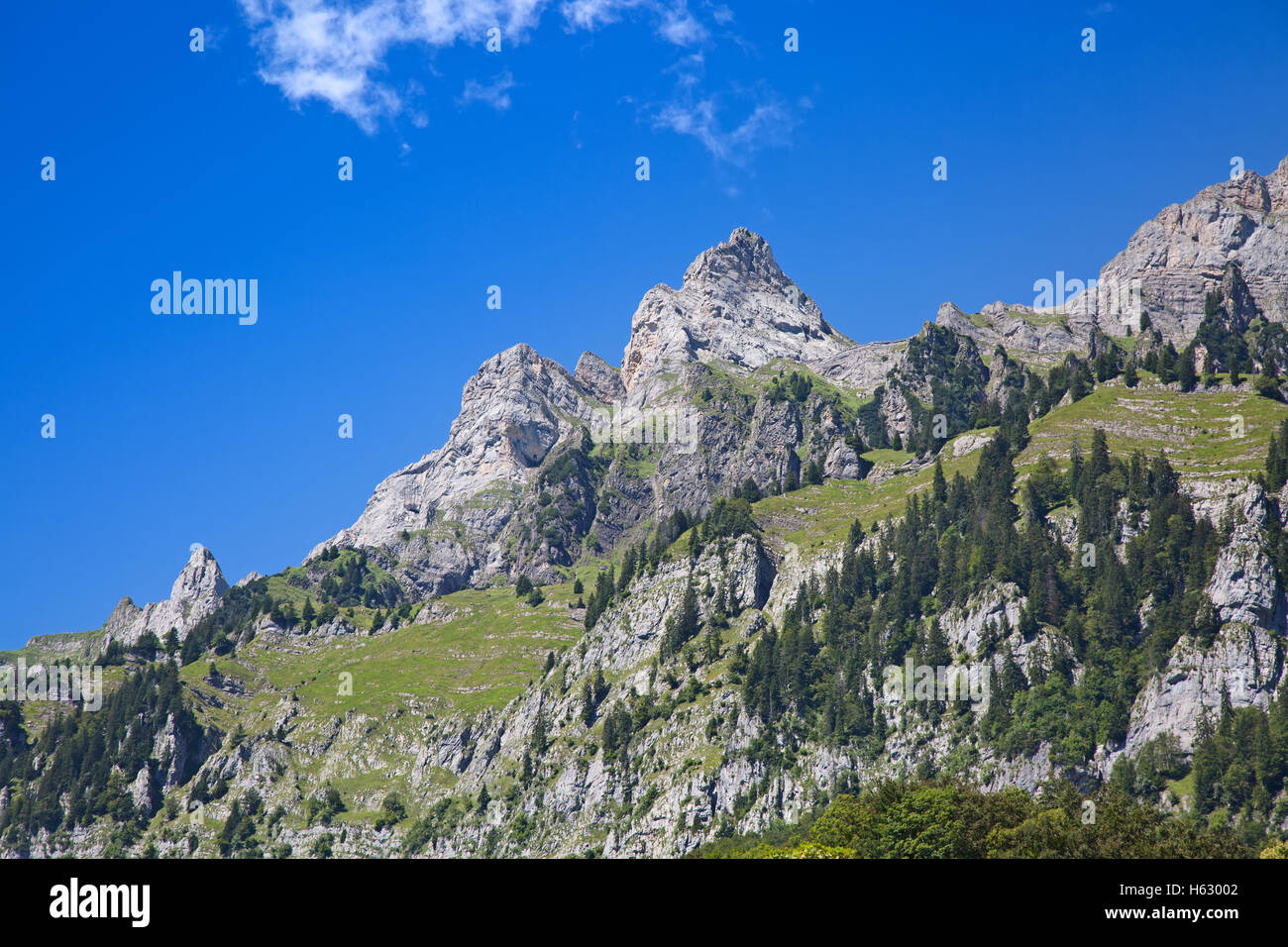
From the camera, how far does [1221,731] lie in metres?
197
